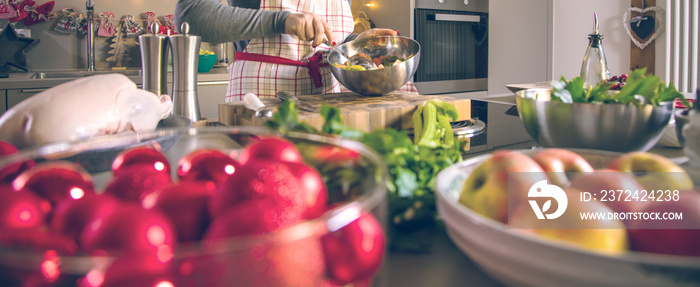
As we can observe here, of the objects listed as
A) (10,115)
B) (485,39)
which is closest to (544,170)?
(10,115)

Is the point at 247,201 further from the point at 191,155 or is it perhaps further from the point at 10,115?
the point at 10,115

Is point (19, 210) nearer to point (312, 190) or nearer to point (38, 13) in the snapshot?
point (312, 190)

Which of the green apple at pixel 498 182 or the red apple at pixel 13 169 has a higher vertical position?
the red apple at pixel 13 169

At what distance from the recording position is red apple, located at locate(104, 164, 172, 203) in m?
0.29

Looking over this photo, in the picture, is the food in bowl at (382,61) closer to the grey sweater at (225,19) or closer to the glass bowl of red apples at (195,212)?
the grey sweater at (225,19)

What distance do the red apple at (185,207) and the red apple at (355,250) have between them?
0.07 meters

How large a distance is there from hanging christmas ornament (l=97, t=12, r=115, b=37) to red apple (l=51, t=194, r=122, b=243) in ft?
9.54

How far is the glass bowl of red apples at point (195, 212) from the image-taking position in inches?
5.8

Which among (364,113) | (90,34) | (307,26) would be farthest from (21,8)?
(364,113)

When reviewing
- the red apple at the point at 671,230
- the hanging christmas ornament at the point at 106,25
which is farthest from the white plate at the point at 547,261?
the hanging christmas ornament at the point at 106,25

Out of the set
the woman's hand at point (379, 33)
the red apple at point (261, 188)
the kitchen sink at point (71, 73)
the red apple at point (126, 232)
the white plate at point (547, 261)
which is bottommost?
the white plate at point (547, 261)

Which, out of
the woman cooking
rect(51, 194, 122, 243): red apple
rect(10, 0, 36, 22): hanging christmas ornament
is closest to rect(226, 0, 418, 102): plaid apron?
the woman cooking

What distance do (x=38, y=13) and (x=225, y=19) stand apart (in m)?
1.93

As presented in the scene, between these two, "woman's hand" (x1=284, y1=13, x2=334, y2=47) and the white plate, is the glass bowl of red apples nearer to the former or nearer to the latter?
the white plate
